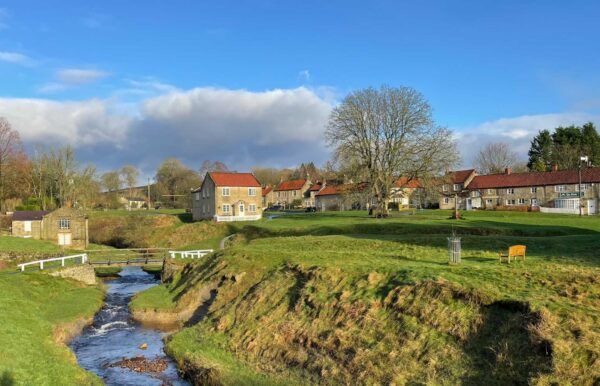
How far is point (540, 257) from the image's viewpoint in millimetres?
26797

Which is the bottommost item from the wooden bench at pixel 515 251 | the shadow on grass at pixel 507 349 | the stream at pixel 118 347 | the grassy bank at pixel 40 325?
the stream at pixel 118 347

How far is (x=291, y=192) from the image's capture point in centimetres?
14212

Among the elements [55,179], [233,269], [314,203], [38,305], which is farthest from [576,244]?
[314,203]

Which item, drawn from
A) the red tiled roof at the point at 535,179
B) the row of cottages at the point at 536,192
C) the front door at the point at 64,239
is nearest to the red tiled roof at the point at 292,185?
the row of cottages at the point at 536,192

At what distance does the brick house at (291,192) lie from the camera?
5433 inches

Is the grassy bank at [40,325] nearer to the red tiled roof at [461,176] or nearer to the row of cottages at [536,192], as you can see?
the row of cottages at [536,192]

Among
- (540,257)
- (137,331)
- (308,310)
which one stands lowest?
(137,331)

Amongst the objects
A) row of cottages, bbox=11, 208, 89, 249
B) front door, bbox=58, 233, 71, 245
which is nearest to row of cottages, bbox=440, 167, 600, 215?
row of cottages, bbox=11, 208, 89, 249

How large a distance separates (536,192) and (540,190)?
79cm

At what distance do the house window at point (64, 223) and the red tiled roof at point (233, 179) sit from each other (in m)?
23.2

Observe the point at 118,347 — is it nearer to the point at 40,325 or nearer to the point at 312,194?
the point at 40,325

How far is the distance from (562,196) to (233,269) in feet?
240

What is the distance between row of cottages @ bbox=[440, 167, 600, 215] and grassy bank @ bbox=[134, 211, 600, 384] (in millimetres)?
50310

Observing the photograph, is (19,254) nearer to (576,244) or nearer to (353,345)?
(353,345)
